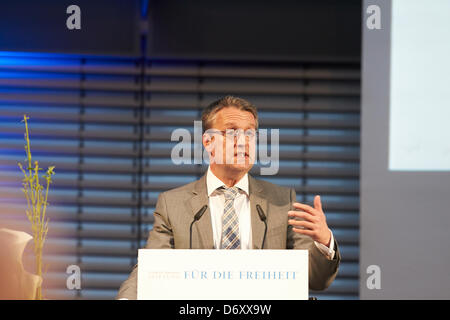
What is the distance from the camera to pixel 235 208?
7.23ft

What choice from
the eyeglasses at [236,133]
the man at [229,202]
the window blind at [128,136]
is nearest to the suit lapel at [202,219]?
the man at [229,202]

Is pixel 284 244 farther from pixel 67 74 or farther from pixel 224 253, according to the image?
pixel 67 74

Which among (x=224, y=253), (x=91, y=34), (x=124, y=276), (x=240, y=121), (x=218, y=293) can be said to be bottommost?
(x=124, y=276)

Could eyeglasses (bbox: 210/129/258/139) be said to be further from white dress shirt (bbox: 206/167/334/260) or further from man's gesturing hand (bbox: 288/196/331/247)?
man's gesturing hand (bbox: 288/196/331/247)

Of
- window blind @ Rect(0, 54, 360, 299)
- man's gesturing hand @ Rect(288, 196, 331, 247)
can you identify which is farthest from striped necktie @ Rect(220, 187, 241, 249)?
window blind @ Rect(0, 54, 360, 299)

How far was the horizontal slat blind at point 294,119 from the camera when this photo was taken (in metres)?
4.48

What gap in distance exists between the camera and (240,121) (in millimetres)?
2143

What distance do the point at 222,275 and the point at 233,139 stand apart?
741 millimetres

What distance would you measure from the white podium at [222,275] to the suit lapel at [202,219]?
60 cm

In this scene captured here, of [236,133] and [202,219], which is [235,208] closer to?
[202,219]

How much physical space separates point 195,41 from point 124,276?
1.96m

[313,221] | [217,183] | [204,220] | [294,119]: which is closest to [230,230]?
[204,220]

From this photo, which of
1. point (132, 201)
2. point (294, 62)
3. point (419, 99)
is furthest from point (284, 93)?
point (132, 201)

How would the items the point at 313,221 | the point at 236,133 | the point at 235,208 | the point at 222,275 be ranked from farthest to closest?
the point at 235,208 → the point at 236,133 → the point at 313,221 → the point at 222,275
